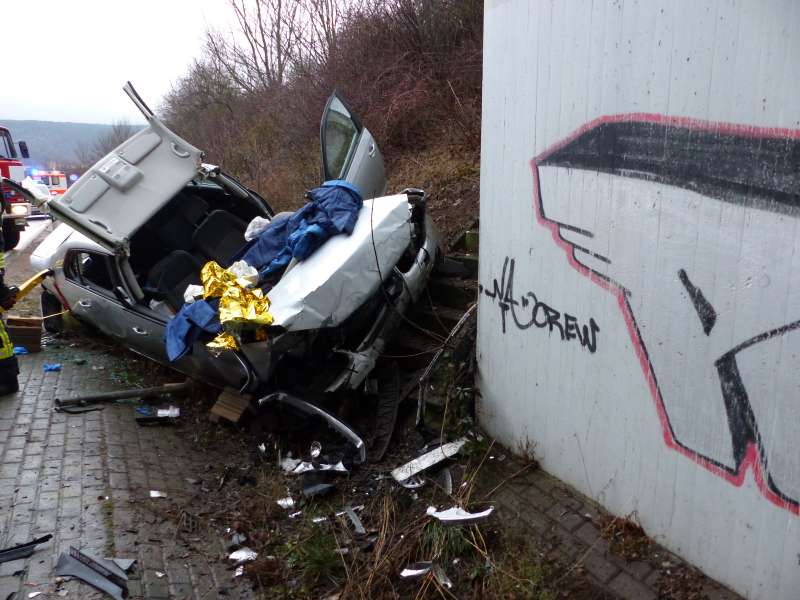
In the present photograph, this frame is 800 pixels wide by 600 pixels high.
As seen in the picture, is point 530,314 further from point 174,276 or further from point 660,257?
point 174,276

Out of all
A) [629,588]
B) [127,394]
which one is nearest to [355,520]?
[629,588]

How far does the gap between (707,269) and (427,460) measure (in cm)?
233

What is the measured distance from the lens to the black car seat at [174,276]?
6.06 meters

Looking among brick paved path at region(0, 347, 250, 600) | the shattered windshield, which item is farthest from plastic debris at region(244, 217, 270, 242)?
the shattered windshield

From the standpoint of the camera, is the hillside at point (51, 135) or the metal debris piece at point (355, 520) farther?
the hillside at point (51, 135)

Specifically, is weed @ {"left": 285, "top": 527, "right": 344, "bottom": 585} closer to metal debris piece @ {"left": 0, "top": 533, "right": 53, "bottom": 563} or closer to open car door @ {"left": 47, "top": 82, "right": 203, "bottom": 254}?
metal debris piece @ {"left": 0, "top": 533, "right": 53, "bottom": 563}

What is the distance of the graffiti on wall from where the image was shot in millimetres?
2406

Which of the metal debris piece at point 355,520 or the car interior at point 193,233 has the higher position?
the car interior at point 193,233

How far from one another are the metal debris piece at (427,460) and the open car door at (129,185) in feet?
10.7

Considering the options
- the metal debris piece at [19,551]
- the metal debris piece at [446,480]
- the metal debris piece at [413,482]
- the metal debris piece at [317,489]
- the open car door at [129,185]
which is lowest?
the metal debris piece at [317,489]

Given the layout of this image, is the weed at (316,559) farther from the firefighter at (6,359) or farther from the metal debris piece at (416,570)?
the firefighter at (6,359)

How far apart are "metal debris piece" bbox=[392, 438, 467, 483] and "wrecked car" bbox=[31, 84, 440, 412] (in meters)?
0.83

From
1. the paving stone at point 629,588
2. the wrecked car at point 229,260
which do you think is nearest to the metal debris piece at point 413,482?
the wrecked car at point 229,260

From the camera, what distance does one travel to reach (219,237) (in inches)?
270
